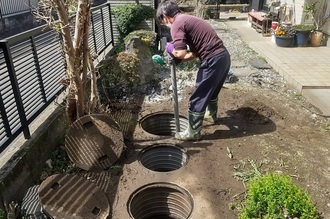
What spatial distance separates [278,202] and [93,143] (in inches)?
84.5

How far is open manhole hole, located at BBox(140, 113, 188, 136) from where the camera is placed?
4.56 m

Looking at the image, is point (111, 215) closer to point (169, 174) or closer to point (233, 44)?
point (169, 174)

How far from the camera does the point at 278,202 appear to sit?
2287 millimetres

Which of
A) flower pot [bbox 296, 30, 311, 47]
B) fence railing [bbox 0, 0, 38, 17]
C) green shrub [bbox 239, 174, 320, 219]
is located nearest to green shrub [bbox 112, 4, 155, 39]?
flower pot [bbox 296, 30, 311, 47]

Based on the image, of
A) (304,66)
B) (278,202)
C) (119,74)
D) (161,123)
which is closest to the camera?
(278,202)

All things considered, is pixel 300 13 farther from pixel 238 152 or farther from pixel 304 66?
pixel 238 152

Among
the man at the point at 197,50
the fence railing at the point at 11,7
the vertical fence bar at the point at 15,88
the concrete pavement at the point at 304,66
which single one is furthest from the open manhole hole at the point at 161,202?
the fence railing at the point at 11,7

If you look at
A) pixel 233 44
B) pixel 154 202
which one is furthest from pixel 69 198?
pixel 233 44

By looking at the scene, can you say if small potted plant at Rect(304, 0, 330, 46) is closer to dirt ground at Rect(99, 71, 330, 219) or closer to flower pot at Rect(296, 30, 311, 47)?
flower pot at Rect(296, 30, 311, 47)

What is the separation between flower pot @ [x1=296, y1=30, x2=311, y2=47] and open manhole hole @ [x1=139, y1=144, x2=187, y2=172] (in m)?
6.50

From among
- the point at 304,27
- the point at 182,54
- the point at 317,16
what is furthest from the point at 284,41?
the point at 182,54

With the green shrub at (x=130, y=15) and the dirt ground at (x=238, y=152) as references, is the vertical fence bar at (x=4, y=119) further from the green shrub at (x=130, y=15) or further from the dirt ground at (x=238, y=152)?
the green shrub at (x=130, y=15)

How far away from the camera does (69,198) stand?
9.18ft

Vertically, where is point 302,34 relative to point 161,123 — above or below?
above
